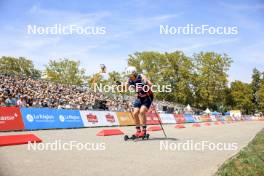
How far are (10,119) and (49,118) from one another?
279 centimetres

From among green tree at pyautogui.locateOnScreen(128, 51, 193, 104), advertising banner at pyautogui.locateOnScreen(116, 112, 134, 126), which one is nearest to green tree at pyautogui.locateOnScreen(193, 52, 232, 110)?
green tree at pyautogui.locateOnScreen(128, 51, 193, 104)

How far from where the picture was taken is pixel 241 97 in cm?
10200

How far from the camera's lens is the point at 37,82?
30.9 metres

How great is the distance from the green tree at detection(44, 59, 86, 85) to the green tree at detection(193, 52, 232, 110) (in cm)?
2757

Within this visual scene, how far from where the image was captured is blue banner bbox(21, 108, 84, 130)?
17861 mm

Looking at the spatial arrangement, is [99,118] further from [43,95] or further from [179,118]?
[179,118]

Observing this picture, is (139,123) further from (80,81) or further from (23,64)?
(23,64)

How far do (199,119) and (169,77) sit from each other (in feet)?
110

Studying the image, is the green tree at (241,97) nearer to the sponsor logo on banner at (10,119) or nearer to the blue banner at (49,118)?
the blue banner at (49,118)

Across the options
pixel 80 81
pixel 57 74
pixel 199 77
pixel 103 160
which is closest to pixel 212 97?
pixel 199 77

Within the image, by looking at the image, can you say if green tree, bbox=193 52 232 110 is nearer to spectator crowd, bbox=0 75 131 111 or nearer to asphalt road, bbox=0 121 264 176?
spectator crowd, bbox=0 75 131 111

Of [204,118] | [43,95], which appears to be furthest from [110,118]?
[204,118]

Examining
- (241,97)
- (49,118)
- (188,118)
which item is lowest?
(188,118)

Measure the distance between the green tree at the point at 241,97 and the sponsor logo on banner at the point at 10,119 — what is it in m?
90.4
